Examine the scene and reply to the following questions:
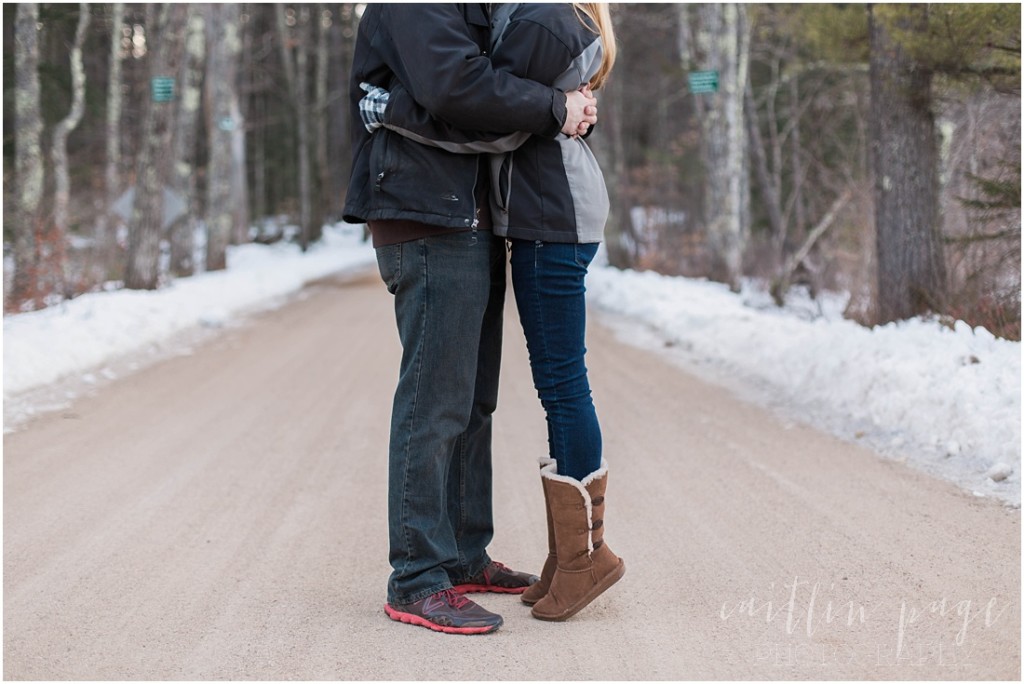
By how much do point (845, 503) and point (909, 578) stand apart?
99 centimetres

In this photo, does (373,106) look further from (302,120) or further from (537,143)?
(302,120)

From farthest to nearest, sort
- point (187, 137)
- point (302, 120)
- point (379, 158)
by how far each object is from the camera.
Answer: point (302, 120) → point (187, 137) → point (379, 158)

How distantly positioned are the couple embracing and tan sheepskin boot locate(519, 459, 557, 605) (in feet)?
0.04

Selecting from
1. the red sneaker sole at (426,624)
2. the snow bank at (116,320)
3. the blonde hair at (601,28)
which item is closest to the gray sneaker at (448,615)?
the red sneaker sole at (426,624)

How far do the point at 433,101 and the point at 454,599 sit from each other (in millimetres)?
1349

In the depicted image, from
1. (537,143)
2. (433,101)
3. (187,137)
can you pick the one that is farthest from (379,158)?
(187,137)

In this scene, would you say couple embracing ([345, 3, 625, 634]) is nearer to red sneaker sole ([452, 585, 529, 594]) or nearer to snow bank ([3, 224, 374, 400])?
red sneaker sole ([452, 585, 529, 594])

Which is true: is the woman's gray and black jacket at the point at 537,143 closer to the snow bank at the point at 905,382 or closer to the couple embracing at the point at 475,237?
the couple embracing at the point at 475,237

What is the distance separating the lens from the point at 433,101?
8.75 feet

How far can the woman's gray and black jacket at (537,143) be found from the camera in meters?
2.76

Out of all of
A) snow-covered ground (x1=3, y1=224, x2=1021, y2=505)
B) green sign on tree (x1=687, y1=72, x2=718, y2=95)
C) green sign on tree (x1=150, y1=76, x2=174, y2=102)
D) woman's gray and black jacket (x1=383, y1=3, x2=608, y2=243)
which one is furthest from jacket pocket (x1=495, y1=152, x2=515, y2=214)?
green sign on tree (x1=150, y1=76, x2=174, y2=102)

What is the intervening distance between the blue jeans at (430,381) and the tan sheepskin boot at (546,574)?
0.83ft

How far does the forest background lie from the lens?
23.3 ft

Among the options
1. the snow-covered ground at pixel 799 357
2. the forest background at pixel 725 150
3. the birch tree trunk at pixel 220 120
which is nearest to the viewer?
the snow-covered ground at pixel 799 357
